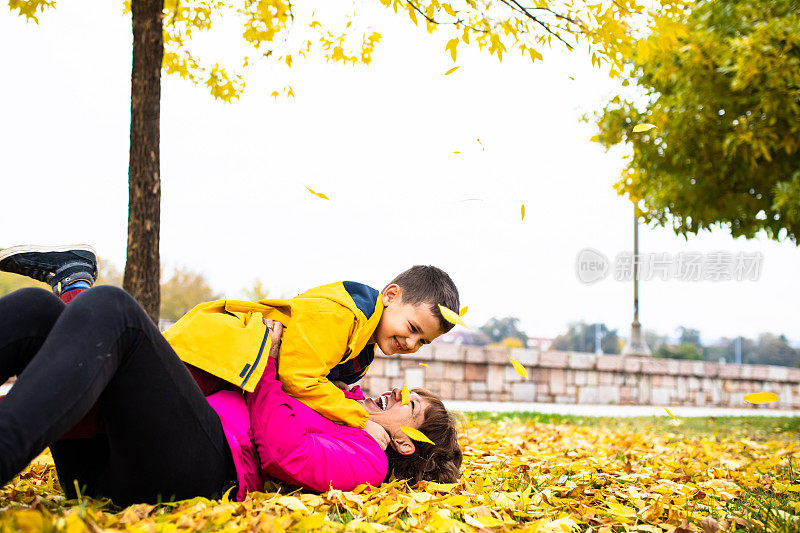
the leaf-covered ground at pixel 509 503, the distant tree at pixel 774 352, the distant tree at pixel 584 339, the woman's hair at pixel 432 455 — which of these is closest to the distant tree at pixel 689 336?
the distant tree at pixel 774 352

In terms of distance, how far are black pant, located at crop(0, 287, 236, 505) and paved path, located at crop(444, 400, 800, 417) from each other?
6.66m

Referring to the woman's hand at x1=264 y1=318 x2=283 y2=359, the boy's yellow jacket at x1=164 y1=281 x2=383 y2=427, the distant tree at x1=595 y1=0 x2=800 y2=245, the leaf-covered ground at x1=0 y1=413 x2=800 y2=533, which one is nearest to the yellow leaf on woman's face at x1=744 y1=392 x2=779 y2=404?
the leaf-covered ground at x1=0 y1=413 x2=800 y2=533

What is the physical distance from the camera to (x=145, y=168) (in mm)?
4266

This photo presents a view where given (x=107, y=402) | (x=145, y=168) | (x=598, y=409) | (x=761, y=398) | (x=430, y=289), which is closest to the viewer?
(x=107, y=402)

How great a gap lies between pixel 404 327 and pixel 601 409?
31.0 ft

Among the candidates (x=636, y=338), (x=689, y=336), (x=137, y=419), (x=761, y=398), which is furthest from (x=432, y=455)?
(x=689, y=336)

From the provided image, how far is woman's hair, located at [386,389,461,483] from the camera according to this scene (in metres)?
2.63

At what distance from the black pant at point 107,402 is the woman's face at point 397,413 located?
67 centimetres

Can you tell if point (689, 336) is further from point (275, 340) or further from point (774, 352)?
point (275, 340)

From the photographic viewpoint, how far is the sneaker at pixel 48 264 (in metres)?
2.75

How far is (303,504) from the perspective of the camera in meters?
2.11

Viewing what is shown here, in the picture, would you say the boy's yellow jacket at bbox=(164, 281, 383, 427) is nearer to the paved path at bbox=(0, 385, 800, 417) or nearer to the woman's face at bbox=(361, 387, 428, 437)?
the woman's face at bbox=(361, 387, 428, 437)

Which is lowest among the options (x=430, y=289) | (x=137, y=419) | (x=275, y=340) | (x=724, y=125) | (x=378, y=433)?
(x=378, y=433)

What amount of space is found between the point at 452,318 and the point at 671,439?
4.73 m
